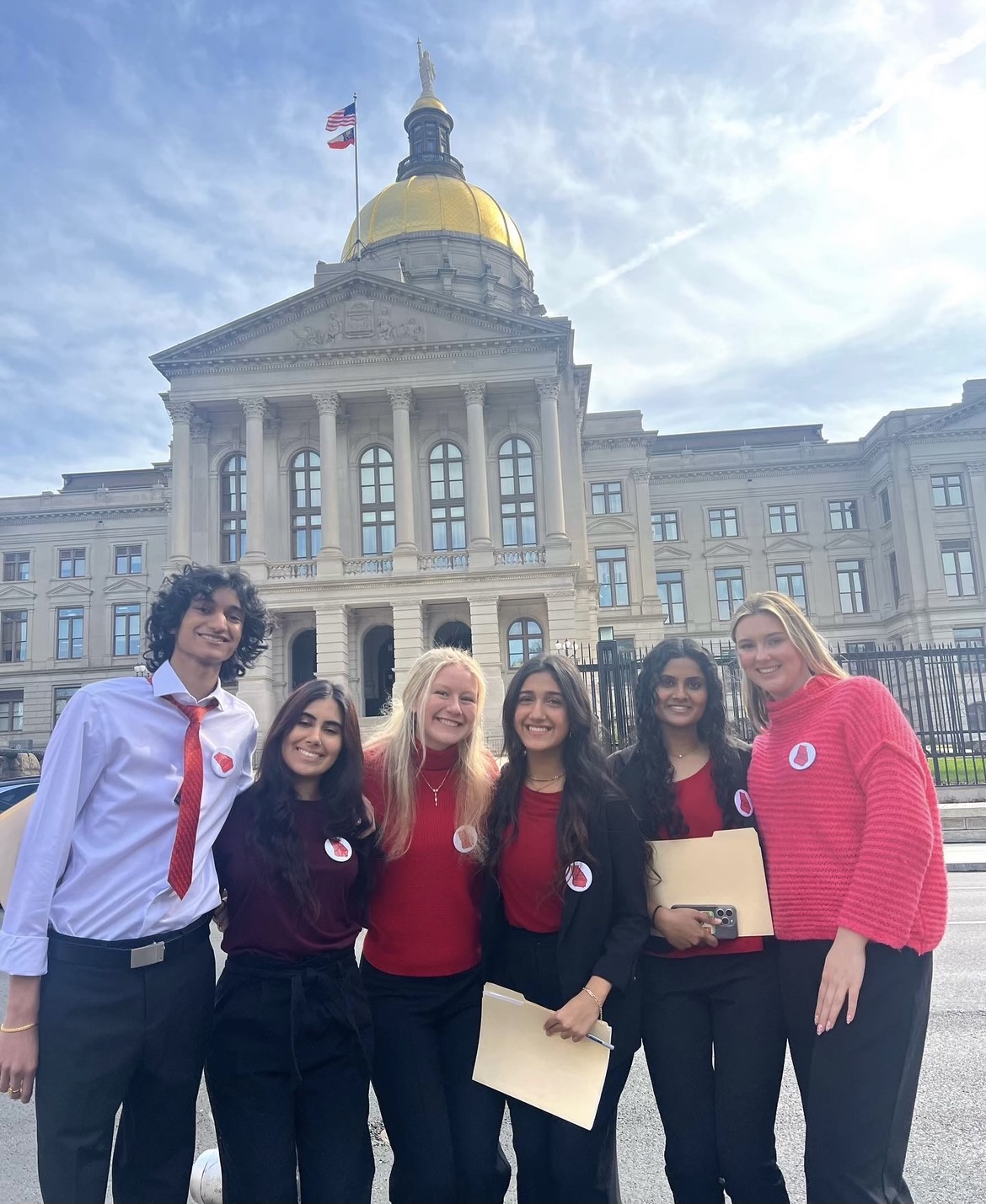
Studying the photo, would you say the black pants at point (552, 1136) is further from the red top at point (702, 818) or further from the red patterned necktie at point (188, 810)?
the red patterned necktie at point (188, 810)

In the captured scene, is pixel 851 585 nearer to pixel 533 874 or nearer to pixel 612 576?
pixel 612 576

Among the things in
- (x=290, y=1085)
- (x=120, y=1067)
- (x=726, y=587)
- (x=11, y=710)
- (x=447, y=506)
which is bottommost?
(x=290, y=1085)

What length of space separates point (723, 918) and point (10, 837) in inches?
106

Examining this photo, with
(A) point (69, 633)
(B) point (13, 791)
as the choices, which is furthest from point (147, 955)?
(A) point (69, 633)

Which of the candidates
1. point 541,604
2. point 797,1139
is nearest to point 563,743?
point 797,1139

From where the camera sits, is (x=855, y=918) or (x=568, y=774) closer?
(x=855, y=918)

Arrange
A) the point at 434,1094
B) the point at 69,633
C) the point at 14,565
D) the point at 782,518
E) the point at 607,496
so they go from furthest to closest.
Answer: the point at 782,518 → the point at 14,565 → the point at 69,633 → the point at 607,496 → the point at 434,1094

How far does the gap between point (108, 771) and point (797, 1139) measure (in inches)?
143

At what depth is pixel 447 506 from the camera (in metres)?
37.7

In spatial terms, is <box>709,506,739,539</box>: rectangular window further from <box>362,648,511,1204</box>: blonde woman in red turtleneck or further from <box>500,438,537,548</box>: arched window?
<box>362,648,511,1204</box>: blonde woman in red turtleneck

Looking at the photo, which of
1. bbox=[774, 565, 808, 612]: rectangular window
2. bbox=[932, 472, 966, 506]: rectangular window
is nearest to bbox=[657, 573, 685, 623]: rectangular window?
bbox=[774, 565, 808, 612]: rectangular window

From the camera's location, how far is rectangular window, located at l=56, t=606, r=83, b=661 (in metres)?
53.8

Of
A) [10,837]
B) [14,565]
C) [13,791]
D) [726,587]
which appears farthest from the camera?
[14,565]

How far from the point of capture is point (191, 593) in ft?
12.0
